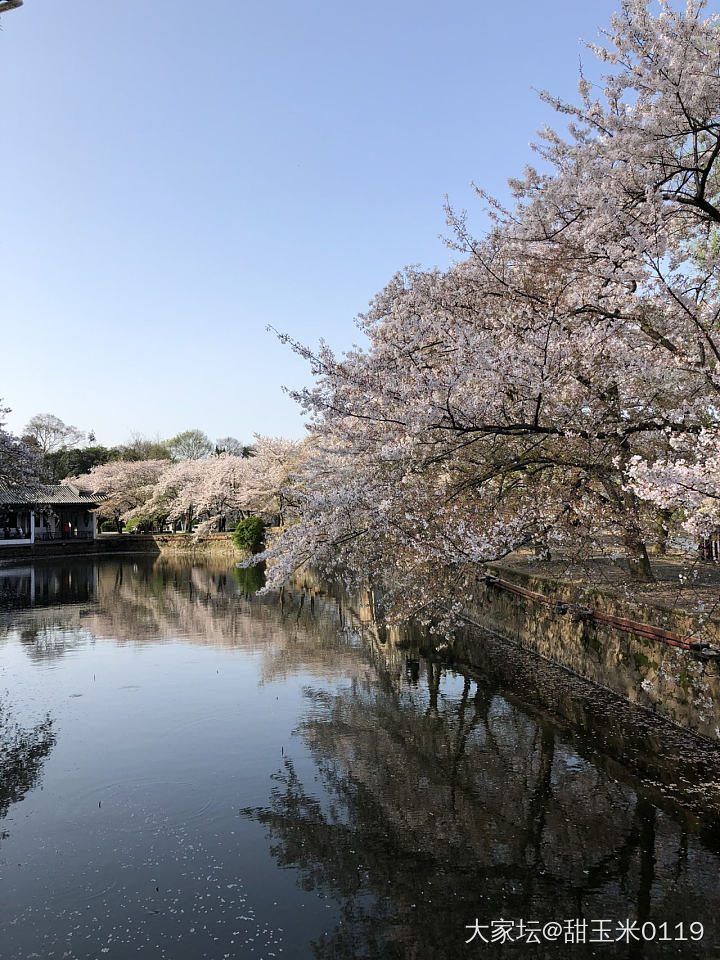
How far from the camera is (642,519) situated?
9.79m

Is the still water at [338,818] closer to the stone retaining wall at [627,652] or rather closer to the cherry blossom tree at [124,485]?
the stone retaining wall at [627,652]

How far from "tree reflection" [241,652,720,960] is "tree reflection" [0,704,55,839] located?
2874mm

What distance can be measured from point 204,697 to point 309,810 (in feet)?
16.3

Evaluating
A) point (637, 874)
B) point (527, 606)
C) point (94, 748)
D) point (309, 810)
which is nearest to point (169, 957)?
point (309, 810)

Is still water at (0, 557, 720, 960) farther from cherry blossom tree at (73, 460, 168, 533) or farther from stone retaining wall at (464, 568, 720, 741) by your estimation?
cherry blossom tree at (73, 460, 168, 533)

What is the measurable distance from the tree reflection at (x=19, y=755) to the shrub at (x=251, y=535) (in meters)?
29.6

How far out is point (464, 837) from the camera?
638cm

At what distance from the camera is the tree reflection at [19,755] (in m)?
7.74

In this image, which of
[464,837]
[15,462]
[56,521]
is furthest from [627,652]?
[56,521]

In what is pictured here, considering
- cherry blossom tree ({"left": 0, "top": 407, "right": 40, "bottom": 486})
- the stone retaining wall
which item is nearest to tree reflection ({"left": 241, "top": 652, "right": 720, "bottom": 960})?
the stone retaining wall

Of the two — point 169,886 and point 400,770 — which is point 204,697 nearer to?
point 400,770

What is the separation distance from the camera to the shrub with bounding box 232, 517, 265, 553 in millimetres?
40438

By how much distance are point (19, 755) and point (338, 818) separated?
4.74 metres

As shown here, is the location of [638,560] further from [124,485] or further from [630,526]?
[124,485]
